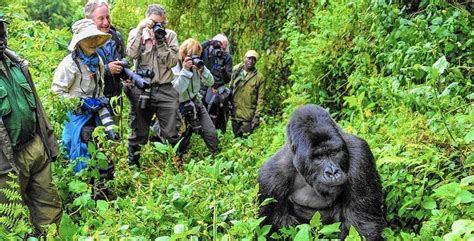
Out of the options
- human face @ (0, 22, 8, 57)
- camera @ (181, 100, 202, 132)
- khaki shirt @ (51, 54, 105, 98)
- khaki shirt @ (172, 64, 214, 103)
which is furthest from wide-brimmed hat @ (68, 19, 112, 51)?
camera @ (181, 100, 202, 132)

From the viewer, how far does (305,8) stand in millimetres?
8500

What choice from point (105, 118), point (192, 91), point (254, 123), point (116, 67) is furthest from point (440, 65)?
point (254, 123)

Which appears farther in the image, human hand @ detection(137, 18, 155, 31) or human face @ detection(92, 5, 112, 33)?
human hand @ detection(137, 18, 155, 31)

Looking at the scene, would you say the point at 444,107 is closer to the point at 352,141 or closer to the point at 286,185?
the point at 352,141

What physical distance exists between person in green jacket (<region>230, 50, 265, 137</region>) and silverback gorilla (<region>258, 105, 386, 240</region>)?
4965 mm

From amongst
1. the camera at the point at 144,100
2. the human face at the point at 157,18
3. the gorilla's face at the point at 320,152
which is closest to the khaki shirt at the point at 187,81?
the camera at the point at 144,100

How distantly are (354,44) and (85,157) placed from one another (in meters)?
2.82

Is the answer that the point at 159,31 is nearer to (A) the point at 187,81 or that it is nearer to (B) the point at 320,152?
(A) the point at 187,81

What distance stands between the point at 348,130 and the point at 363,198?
1.08 metres

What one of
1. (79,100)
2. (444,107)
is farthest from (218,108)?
(444,107)

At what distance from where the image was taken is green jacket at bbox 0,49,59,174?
346 centimetres

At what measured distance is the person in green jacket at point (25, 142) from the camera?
11.5 feet

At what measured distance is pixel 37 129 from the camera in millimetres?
3793

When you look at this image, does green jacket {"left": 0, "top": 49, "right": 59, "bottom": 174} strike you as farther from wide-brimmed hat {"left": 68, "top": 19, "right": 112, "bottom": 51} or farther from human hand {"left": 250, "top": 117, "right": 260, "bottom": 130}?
human hand {"left": 250, "top": 117, "right": 260, "bottom": 130}
